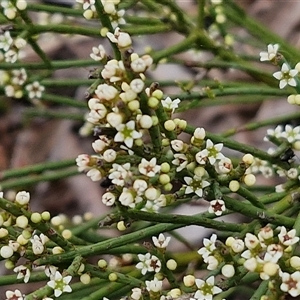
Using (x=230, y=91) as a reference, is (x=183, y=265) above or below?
below

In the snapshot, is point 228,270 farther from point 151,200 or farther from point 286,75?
point 286,75

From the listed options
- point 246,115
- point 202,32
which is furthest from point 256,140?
point 202,32

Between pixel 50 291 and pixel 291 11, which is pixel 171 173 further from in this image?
pixel 291 11

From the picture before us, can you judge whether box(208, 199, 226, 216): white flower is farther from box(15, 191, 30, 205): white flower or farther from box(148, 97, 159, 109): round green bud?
box(15, 191, 30, 205): white flower

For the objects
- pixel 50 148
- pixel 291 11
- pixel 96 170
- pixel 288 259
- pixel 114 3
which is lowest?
pixel 50 148

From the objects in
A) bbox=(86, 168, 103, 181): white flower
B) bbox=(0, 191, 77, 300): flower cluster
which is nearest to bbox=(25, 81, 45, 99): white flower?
bbox=(0, 191, 77, 300): flower cluster

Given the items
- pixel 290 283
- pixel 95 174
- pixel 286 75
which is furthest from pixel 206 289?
pixel 286 75

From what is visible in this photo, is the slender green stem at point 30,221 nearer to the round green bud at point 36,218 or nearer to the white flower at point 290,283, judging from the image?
the round green bud at point 36,218
